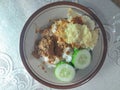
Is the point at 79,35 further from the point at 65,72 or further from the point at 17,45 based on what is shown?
the point at 17,45

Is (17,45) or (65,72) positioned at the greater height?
(17,45)

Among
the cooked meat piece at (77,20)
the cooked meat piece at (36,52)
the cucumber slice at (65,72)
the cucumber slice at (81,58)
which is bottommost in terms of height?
the cucumber slice at (65,72)

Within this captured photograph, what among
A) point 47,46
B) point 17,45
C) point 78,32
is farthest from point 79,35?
point 17,45

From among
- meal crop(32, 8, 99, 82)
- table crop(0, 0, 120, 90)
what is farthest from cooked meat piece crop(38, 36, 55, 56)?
table crop(0, 0, 120, 90)

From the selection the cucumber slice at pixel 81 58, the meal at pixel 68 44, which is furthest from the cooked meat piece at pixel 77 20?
the cucumber slice at pixel 81 58

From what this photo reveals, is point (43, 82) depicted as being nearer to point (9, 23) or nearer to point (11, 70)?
point (11, 70)

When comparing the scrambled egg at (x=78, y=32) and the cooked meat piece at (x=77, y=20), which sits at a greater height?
the cooked meat piece at (x=77, y=20)

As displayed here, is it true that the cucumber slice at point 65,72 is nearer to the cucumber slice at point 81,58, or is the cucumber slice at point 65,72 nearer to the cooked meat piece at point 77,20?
the cucumber slice at point 81,58

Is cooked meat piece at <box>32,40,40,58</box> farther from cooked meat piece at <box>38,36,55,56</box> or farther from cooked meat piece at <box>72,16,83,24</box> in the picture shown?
cooked meat piece at <box>72,16,83,24</box>
